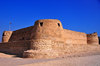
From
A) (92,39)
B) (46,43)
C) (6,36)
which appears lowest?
(46,43)

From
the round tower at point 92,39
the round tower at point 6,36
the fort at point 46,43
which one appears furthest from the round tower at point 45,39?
the round tower at point 6,36

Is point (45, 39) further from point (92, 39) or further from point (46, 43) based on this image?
point (92, 39)

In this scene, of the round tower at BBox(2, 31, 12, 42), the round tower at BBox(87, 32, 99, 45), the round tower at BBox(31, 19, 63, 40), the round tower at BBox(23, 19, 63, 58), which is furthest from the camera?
the round tower at BBox(2, 31, 12, 42)

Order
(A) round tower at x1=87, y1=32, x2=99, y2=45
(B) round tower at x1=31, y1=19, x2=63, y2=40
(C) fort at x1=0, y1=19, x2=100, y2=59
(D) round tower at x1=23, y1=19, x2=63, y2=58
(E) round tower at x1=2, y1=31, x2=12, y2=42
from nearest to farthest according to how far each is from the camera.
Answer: (D) round tower at x1=23, y1=19, x2=63, y2=58
(C) fort at x1=0, y1=19, x2=100, y2=59
(B) round tower at x1=31, y1=19, x2=63, y2=40
(A) round tower at x1=87, y1=32, x2=99, y2=45
(E) round tower at x1=2, y1=31, x2=12, y2=42

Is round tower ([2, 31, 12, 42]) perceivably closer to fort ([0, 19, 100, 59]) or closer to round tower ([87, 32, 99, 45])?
fort ([0, 19, 100, 59])

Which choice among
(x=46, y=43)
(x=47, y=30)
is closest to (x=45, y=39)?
(x=46, y=43)

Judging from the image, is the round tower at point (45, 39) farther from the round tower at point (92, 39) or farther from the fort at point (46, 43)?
the round tower at point (92, 39)

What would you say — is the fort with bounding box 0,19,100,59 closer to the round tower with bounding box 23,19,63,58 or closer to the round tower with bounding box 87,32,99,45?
the round tower with bounding box 23,19,63,58

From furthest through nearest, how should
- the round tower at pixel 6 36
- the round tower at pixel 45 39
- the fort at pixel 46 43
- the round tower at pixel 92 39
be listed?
the round tower at pixel 6 36, the round tower at pixel 92 39, the fort at pixel 46 43, the round tower at pixel 45 39

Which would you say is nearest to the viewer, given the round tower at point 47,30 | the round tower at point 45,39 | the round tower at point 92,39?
the round tower at point 45,39

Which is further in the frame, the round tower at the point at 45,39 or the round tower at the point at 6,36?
the round tower at the point at 6,36

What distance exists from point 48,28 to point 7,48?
10301mm

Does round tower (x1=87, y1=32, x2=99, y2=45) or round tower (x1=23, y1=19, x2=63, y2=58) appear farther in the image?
round tower (x1=87, y1=32, x2=99, y2=45)

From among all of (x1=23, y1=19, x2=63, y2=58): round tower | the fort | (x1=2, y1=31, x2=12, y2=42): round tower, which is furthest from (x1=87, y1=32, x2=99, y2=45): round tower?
(x1=2, y1=31, x2=12, y2=42): round tower
